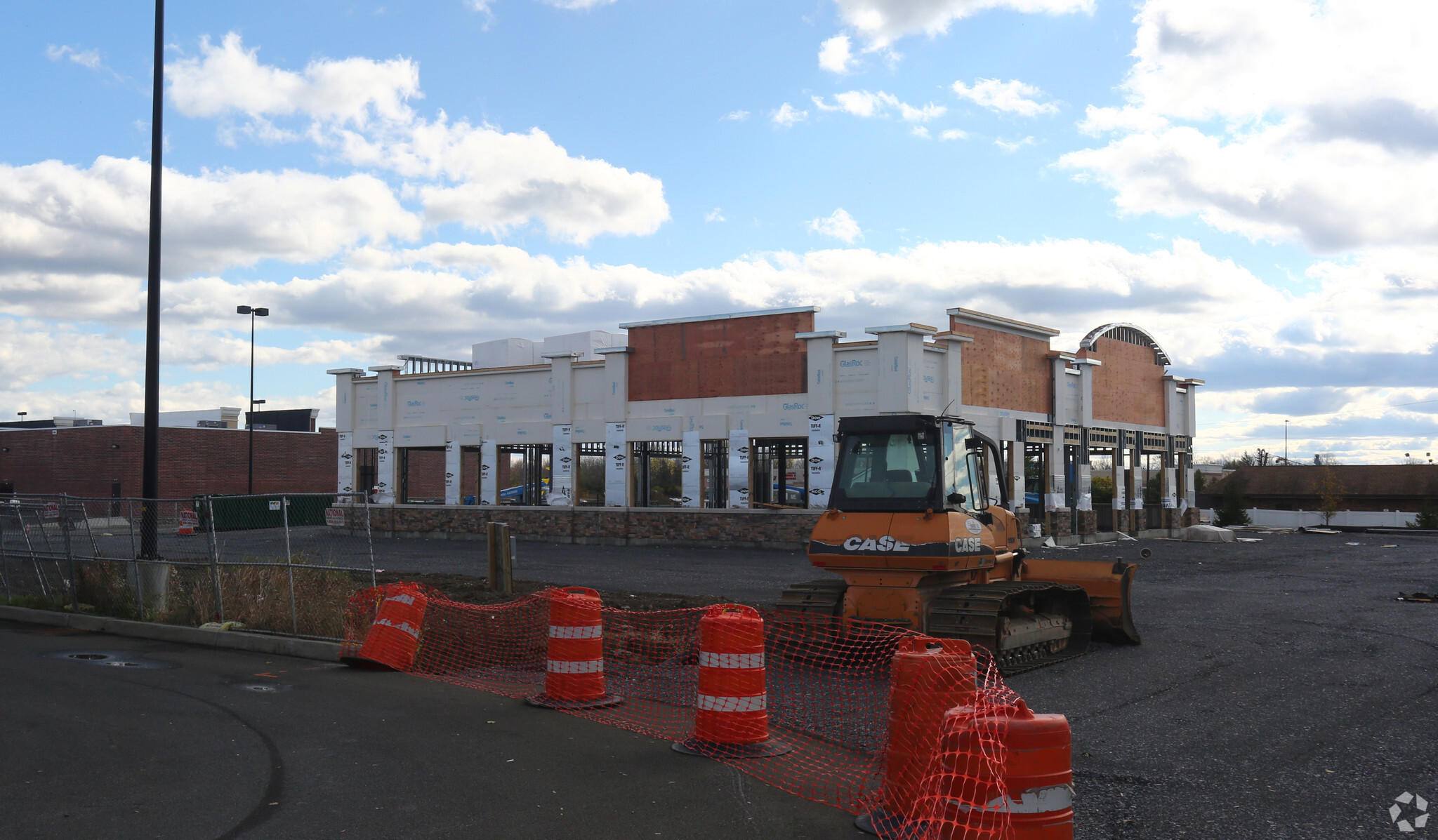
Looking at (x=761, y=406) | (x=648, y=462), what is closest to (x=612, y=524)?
(x=648, y=462)

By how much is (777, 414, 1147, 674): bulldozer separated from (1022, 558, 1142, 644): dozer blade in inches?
1.1

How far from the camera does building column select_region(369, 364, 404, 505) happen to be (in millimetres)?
39812

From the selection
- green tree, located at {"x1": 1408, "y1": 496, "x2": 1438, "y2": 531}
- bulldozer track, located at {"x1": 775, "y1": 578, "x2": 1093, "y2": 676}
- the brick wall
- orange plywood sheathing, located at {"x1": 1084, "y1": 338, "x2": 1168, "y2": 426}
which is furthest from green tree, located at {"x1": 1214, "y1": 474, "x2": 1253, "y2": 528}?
bulldozer track, located at {"x1": 775, "y1": 578, "x2": 1093, "y2": 676}

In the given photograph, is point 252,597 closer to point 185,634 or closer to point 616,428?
point 185,634

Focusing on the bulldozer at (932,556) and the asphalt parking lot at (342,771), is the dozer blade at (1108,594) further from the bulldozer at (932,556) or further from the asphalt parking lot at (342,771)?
the asphalt parking lot at (342,771)

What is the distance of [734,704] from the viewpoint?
7.97 meters

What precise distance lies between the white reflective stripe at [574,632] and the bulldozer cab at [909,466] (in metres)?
4.02

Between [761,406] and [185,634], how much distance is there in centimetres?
2037

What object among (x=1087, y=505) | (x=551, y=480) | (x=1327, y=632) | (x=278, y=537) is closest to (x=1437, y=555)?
(x=1087, y=505)

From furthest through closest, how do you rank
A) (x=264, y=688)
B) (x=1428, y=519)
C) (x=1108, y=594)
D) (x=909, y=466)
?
(x=1428, y=519) → (x=1108, y=594) → (x=909, y=466) → (x=264, y=688)

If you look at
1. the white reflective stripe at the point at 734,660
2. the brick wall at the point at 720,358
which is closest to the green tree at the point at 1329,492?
the brick wall at the point at 720,358

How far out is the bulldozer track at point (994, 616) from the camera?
11.4 meters

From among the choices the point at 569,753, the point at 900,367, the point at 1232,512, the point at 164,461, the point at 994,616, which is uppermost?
the point at 900,367

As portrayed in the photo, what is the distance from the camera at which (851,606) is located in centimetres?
1237
